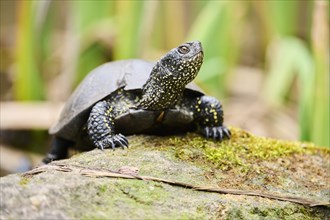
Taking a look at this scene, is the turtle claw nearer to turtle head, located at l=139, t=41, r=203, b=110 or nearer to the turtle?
the turtle

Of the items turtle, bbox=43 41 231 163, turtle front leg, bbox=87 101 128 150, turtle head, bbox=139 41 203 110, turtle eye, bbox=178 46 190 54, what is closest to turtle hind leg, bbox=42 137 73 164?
turtle, bbox=43 41 231 163

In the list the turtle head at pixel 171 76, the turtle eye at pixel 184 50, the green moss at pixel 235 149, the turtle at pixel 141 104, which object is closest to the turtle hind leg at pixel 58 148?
the turtle at pixel 141 104

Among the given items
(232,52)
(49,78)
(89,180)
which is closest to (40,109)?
(49,78)

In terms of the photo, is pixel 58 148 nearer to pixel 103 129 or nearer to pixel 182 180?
pixel 103 129

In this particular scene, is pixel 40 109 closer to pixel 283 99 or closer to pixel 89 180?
pixel 283 99

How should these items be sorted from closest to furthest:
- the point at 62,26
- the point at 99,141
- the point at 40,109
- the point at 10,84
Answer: the point at 99,141, the point at 40,109, the point at 10,84, the point at 62,26

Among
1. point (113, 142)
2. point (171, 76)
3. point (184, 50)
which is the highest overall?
point (184, 50)

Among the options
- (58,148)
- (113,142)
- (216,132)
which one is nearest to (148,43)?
(58,148)
